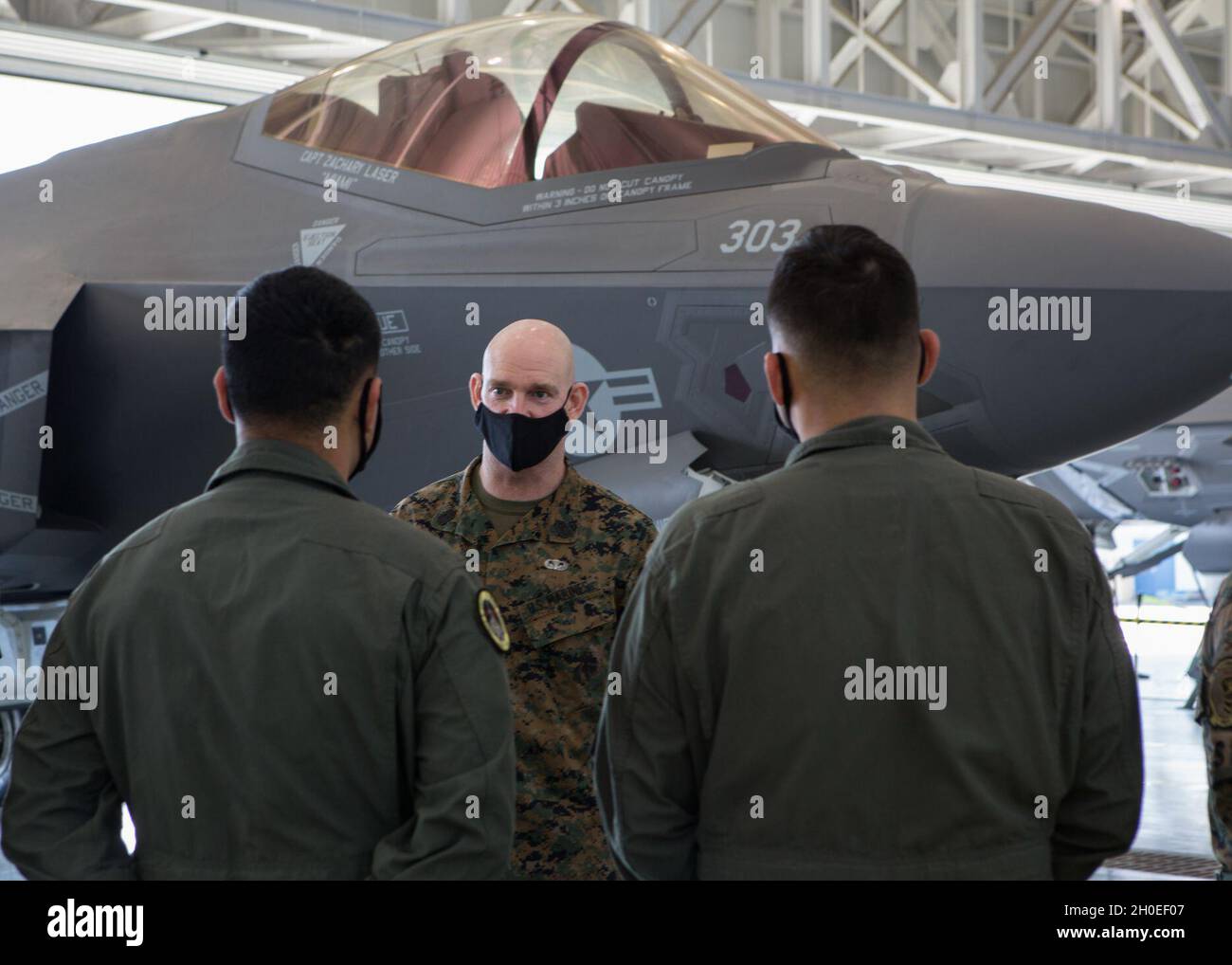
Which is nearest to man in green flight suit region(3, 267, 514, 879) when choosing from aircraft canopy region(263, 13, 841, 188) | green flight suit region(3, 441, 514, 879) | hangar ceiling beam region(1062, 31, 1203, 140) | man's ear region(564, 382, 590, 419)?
green flight suit region(3, 441, 514, 879)

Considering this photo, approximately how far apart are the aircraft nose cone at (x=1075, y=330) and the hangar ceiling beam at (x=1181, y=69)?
12362 millimetres

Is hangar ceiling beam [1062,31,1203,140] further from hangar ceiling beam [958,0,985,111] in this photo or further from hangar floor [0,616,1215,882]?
hangar floor [0,616,1215,882]

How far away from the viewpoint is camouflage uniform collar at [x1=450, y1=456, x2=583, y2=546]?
9.96 feet

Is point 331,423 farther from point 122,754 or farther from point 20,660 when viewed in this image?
point 20,660

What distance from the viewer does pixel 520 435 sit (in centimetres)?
305

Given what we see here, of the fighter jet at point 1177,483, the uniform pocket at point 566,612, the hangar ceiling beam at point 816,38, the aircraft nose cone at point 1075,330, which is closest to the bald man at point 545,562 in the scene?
the uniform pocket at point 566,612

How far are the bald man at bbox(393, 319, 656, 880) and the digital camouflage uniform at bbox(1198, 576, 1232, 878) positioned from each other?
48.6 inches

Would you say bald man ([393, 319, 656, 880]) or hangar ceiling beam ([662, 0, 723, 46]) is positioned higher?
hangar ceiling beam ([662, 0, 723, 46])

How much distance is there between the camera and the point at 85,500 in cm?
454

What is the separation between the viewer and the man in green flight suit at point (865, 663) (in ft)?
5.92

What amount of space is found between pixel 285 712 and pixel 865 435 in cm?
94

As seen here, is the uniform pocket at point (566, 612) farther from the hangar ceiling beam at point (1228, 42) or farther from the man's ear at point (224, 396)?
the hangar ceiling beam at point (1228, 42)
